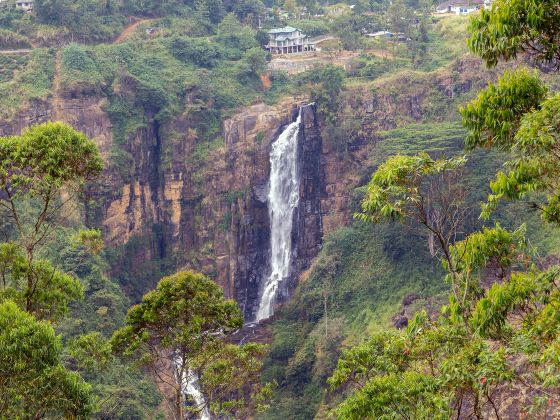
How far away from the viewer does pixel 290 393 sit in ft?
88.0

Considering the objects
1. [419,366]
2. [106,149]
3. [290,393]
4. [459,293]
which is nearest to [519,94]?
[459,293]

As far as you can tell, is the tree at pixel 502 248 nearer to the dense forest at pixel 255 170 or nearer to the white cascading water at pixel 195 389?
the white cascading water at pixel 195 389

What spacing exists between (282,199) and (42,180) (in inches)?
931

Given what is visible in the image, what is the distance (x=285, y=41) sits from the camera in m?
42.0

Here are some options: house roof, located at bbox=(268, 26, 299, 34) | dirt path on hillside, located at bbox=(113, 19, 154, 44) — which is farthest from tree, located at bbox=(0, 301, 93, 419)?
house roof, located at bbox=(268, 26, 299, 34)

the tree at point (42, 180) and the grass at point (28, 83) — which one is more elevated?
the grass at point (28, 83)

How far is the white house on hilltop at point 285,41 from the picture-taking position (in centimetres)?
4191

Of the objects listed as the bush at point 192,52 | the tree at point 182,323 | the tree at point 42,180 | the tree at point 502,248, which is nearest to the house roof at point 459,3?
the bush at point 192,52

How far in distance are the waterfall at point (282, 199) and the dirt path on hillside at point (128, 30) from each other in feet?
37.9

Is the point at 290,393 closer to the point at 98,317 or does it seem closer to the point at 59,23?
the point at 98,317

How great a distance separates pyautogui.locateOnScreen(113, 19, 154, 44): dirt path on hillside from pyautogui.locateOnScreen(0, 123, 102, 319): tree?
29.5 m

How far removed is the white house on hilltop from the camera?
137 ft

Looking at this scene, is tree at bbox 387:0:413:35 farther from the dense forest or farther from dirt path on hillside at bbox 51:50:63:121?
dirt path on hillside at bbox 51:50:63:121

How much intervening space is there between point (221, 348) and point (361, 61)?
29.4 metres
